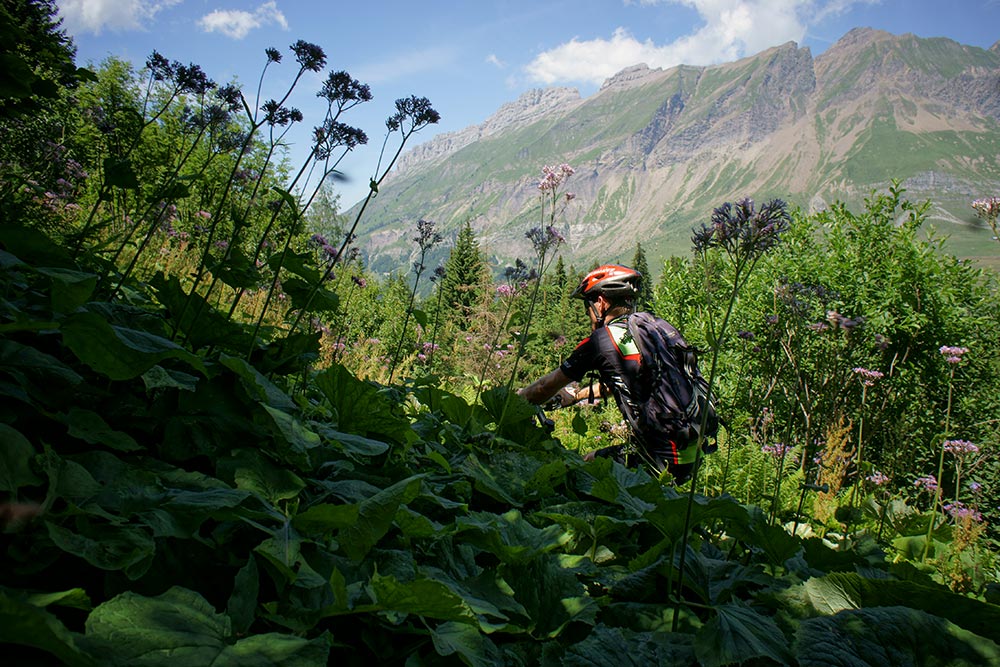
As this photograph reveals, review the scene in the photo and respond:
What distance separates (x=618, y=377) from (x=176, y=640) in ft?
11.1

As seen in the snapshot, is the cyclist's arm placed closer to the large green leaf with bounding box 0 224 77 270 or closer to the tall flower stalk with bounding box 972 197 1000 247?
the tall flower stalk with bounding box 972 197 1000 247

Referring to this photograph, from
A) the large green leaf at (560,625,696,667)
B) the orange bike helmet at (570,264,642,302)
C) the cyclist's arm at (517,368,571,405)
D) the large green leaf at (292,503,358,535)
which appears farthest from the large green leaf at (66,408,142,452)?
the orange bike helmet at (570,264,642,302)

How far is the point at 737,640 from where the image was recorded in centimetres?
91

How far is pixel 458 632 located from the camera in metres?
0.88

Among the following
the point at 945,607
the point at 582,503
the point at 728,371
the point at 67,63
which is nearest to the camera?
the point at 945,607

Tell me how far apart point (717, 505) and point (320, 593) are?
861 millimetres

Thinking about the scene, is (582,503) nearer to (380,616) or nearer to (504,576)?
(504,576)

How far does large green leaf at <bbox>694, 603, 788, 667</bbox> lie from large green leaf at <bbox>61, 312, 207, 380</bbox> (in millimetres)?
1076


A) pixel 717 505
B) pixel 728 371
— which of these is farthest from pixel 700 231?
pixel 728 371

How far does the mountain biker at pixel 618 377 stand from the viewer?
12.0ft

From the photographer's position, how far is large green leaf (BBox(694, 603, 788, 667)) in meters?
0.88

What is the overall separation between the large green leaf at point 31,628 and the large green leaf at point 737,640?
0.86 metres

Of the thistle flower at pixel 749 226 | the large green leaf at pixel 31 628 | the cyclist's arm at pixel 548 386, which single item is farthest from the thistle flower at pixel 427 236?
the large green leaf at pixel 31 628

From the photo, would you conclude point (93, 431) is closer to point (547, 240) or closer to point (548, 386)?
point (547, 240)
